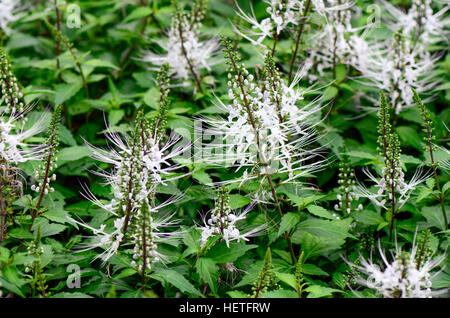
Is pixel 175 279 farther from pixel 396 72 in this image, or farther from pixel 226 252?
pixel 396 72

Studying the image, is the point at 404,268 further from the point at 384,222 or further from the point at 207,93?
the point at 207,93

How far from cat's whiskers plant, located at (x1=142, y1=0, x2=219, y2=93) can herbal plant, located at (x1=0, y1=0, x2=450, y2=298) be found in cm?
2

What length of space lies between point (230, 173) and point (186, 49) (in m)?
1.44

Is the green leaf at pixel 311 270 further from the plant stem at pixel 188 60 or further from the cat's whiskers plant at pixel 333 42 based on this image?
the plant stem at pixel 188 60

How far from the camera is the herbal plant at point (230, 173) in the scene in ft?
10.3

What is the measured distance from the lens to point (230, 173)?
3.72 metres

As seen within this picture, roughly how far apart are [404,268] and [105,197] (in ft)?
7.47

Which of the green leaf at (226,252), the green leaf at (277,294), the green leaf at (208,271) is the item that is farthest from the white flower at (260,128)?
the green leaf at (277,294)

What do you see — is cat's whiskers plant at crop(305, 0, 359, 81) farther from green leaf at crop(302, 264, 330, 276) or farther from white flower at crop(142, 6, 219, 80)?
green leaf at crop(302, 264, 330, 276)

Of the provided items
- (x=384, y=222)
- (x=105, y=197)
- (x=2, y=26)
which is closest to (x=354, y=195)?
→ (x=384, y=222)

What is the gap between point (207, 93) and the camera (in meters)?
4.72

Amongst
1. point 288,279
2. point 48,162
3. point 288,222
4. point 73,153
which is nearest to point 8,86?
point 73,153

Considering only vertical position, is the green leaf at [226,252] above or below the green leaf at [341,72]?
below

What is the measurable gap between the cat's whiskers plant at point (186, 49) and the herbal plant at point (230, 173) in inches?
0.8
